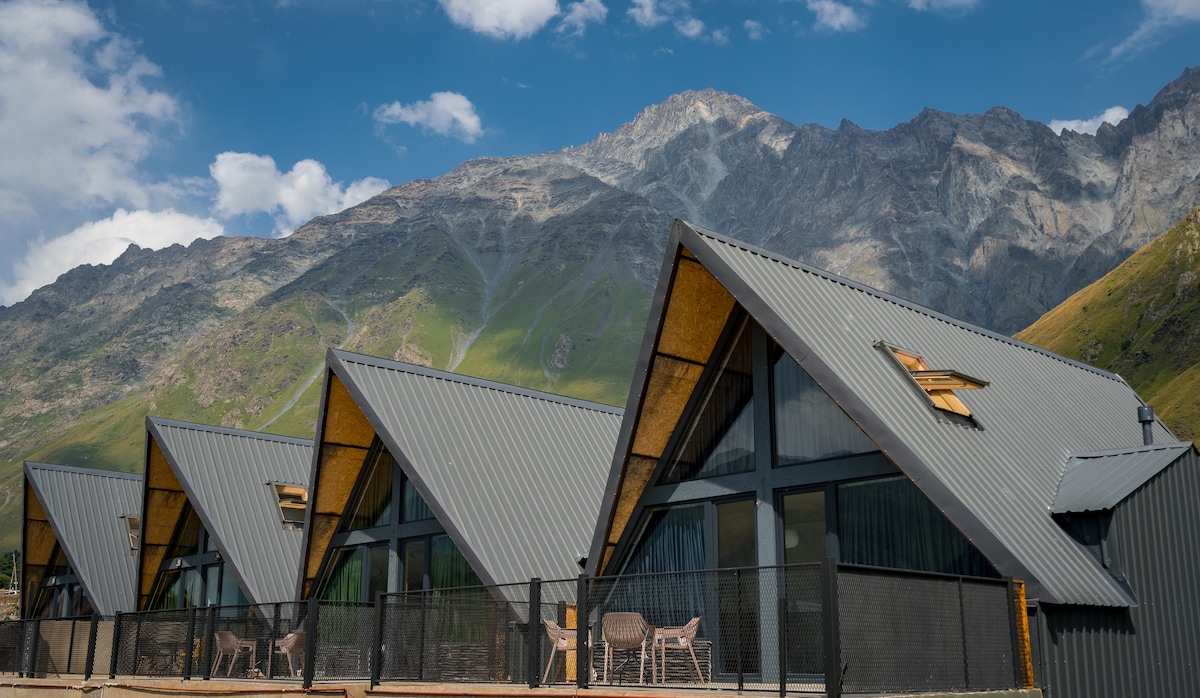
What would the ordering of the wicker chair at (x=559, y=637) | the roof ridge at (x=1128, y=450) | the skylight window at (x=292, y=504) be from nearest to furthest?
1. the wicker chair at (x=559, y=637)
2. the roof ridge at (x=1128, y=450)
3. the skylight window at (x=292, y=504)

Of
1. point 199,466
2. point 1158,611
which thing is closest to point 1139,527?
point 1158,611

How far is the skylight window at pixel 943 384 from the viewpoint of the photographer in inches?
618

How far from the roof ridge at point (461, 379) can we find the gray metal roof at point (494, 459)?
4 cm

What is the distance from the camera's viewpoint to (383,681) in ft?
48.0

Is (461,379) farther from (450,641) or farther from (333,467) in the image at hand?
(450,641)

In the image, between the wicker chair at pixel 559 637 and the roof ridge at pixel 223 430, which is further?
the roof ridge at pixel 223 430

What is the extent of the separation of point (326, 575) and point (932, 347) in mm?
13487

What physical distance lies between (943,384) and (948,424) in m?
0.86

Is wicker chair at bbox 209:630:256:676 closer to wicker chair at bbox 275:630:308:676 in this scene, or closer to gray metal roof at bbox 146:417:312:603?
wicker chair at bbox 275:630:308:676

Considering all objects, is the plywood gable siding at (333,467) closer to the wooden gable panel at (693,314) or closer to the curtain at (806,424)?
the wooden gable panel at (693,314)

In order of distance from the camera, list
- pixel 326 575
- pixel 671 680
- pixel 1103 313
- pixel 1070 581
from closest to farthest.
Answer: pixel 1070 581 < pixel 671 680 < pixel 326 575 < pixel 1103 313

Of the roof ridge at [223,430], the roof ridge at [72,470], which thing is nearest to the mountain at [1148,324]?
the roof ridge at [223,430]

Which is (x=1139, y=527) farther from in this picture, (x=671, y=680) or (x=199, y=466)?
(x=199, y=466)

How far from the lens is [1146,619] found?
1434 cm
